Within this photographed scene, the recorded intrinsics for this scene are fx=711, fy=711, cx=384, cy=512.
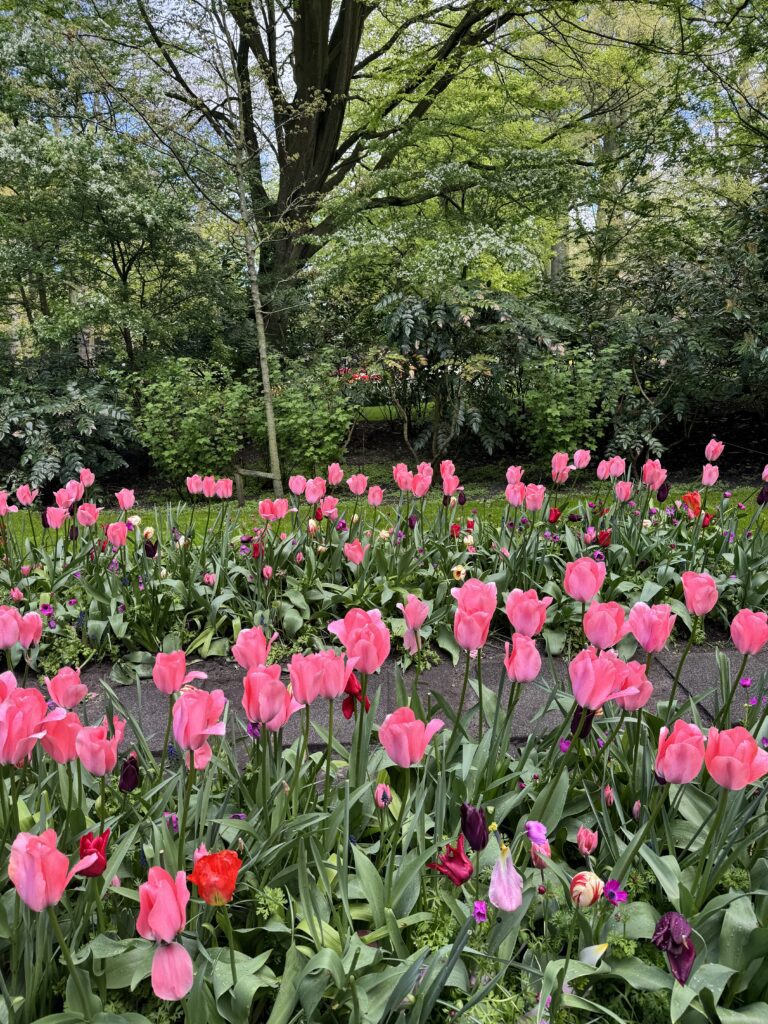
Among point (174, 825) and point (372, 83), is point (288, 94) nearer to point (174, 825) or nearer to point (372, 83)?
point (372, 83)

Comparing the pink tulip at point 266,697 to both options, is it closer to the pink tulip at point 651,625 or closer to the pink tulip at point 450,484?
the pink tulip at point 651,625

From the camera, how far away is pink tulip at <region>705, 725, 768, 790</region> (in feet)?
3.54

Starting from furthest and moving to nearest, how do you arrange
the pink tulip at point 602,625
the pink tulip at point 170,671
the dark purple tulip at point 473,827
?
the pink tulip at point 602,625 → the pink tulip at point 170,671 → the dark purple tulip at point 473,827

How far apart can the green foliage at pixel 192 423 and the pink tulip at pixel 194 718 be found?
560 centimetres

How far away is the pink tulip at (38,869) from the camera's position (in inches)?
33.2

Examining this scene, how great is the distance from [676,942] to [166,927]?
62cm

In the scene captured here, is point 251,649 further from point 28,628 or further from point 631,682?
point 631,682

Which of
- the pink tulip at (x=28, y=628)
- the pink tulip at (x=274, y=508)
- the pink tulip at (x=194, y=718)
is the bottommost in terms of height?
the pink tulip at (x=194, y=718)

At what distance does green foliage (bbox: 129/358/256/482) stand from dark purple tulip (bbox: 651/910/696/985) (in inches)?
239

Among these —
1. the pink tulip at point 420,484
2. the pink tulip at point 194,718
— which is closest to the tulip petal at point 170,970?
the pink tulip at point 194,718

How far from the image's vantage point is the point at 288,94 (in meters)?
9.73

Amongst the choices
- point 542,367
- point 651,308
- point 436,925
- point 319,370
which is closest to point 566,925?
point 436,925

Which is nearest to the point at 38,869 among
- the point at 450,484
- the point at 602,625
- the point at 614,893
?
the point at 614,893

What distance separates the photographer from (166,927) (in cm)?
79
